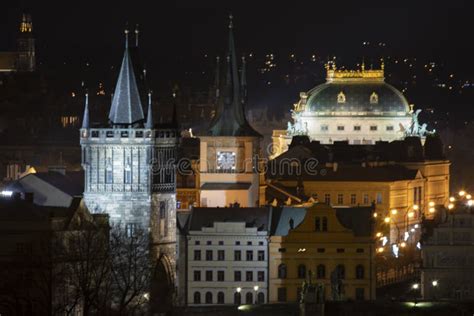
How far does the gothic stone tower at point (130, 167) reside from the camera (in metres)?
111

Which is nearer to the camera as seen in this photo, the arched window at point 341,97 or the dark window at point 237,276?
the dark window at point 237,276

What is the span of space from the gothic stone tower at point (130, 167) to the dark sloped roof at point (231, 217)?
7021 mm

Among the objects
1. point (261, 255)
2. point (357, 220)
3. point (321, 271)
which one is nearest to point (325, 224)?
point (357, 220)

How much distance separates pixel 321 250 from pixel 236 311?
23.4 m

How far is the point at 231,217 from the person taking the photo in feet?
392

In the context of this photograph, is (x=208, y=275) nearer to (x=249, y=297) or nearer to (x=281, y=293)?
(x=249, y=297)

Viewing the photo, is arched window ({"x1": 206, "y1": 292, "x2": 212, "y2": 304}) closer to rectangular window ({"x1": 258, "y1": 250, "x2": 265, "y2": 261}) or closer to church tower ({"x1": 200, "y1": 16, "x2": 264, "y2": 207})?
rectangular window ({"x1": 258, "y1": 250, "x2": 265, "y2": 261})

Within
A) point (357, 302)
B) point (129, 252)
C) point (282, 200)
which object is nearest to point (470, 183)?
point (282, 200)

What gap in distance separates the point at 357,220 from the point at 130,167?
39.8 ft

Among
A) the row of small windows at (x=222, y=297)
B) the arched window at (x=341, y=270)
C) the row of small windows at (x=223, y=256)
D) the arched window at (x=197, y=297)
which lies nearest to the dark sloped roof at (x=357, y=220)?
the arched window at (x=341, y=270)

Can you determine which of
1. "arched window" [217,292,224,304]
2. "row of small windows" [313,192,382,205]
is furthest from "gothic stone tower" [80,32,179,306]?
"row of small windows" [313,192,382,205]

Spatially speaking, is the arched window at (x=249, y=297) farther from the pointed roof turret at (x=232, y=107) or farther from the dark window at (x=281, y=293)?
the pointed roof turret at (x=232, y=107)

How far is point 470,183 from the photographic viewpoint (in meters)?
183

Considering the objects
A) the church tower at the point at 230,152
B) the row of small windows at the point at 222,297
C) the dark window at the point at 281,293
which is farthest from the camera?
the church tower at the point at 230,152
